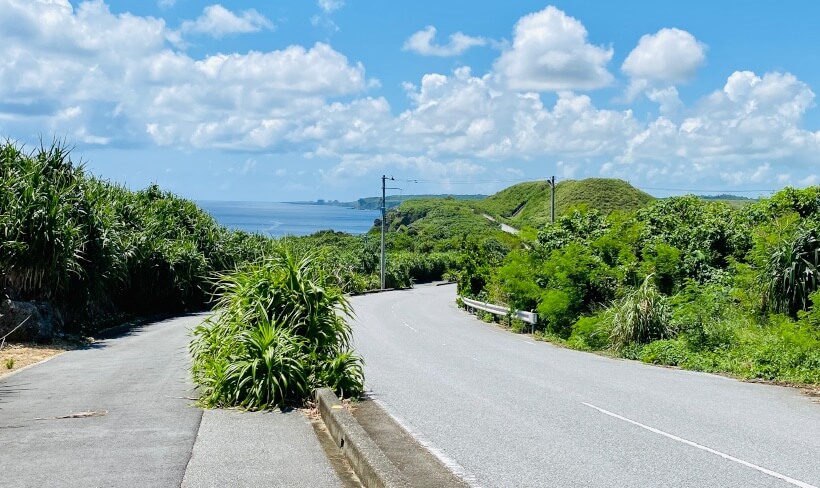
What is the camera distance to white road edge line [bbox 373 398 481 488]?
23.4 ft

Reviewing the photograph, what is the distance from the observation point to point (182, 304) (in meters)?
36.1

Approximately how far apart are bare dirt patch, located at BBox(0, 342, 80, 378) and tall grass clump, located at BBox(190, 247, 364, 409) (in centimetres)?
590

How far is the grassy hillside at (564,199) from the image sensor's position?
12912 cm

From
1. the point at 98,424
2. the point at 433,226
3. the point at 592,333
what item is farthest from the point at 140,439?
the point at 433,226

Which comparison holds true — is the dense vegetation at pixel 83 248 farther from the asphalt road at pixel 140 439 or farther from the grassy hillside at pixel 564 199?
the grassy hillside at pixel 564 199

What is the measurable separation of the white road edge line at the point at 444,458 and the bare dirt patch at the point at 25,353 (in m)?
9.27

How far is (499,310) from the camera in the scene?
102 ft

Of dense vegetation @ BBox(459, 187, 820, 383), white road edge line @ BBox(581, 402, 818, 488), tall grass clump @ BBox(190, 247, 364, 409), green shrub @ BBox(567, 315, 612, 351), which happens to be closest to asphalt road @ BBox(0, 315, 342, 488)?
tall grass clump @ BBox(190, 247, 364, 409)

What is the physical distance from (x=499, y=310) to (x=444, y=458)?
23.2 meters

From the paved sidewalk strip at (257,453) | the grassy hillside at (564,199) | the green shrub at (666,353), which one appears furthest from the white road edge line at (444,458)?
the grassy hillside at (564,199)

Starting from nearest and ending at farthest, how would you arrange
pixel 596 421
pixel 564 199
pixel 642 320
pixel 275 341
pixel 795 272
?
pixel 596 421
pixel 275 341
pixel 795 272
pixel 642 320
pixel 564 199

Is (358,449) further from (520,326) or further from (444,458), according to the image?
(520,326)

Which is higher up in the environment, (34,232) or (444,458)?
(34,232)

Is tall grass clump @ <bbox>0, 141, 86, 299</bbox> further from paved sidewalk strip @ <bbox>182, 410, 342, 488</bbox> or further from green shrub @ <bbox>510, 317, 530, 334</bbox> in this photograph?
green shrub @ <bbox>510, 317, 530, 334</bbox>
